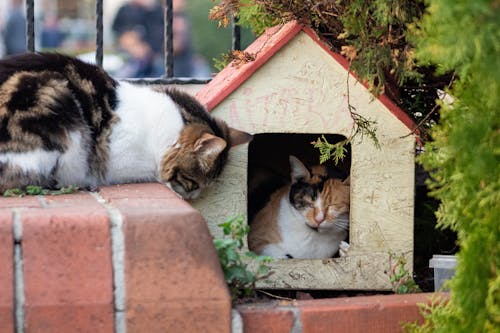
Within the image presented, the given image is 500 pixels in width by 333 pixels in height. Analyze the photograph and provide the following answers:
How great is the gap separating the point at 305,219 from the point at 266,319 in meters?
1.33

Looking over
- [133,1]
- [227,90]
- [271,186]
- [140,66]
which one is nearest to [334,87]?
[227,90]

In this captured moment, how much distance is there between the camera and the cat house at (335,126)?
2.78 m

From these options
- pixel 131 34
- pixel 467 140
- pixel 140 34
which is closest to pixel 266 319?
pixel 467 140

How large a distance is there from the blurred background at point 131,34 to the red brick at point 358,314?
53.5 inches

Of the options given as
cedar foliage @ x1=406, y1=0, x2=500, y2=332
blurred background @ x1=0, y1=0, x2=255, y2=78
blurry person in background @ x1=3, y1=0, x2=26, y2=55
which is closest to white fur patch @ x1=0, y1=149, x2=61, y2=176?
blurred background @ x1=0, y1=0, x2=255, y2=78

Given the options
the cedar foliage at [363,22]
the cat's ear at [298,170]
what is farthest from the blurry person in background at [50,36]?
the cedar foliage at [363,22]

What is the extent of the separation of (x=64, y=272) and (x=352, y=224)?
119cm

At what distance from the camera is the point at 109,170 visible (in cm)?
308

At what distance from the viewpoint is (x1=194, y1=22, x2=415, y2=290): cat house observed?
2.78 meters

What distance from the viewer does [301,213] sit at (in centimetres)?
346

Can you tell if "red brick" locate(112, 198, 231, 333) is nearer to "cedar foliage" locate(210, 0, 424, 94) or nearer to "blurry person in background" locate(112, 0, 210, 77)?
"cedar foliage" locate(210, 0, 424, 94)

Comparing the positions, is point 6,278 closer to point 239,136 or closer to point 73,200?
point 73,200

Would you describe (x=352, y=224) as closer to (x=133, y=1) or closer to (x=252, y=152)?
(x=252, y=152)

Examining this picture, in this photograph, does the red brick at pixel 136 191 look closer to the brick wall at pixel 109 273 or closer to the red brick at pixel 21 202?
the red brick at pixel 21 202
